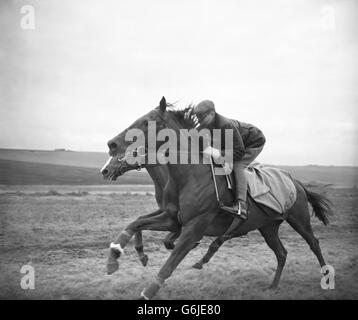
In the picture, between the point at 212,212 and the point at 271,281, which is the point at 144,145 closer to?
the point at 212,212

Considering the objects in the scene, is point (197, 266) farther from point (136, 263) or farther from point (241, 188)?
point (241, 188)

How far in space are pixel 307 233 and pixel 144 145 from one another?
10.4 feet

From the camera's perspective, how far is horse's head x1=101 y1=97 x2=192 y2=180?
14.5 ft

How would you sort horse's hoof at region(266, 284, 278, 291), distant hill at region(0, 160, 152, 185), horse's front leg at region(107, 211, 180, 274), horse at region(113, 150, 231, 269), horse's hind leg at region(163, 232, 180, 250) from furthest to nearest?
distant hill at region(0, 160, 152, 185) < horse's hoof at region(266, 284, 278, 291) < horse's hind leg at region(163, 232, 180, 250) < horse at region(113, 150, 231, 269) < horse's front leg at region(107, 211, 180, 274)

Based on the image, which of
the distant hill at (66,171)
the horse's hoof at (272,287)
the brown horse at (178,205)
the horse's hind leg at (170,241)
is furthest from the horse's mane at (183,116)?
the distant hill at (66,171)

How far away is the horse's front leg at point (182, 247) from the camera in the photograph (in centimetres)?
418

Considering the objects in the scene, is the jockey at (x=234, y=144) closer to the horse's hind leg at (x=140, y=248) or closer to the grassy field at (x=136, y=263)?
the horse's hind leg at (x=140, y=248)

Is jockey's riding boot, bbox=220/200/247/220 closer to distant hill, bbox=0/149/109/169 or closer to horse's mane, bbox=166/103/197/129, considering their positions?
horse's mane, bbox=166/103/197/129

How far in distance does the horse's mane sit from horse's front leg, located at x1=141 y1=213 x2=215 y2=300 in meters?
1.17

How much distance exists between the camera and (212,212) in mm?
4684

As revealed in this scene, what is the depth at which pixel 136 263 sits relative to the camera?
6.73 m

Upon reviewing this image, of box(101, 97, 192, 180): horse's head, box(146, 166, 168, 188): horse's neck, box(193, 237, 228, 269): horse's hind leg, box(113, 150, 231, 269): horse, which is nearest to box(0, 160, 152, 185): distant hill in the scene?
box(193, 237, 228, 269): horse's hind leg

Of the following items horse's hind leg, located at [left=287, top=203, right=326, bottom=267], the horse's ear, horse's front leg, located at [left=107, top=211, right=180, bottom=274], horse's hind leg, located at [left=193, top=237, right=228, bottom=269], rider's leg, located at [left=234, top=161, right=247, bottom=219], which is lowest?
horse's hind leg, located at [left=193, top=237, right=228, bottom=269]

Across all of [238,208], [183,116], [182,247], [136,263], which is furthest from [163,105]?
[136,263]
